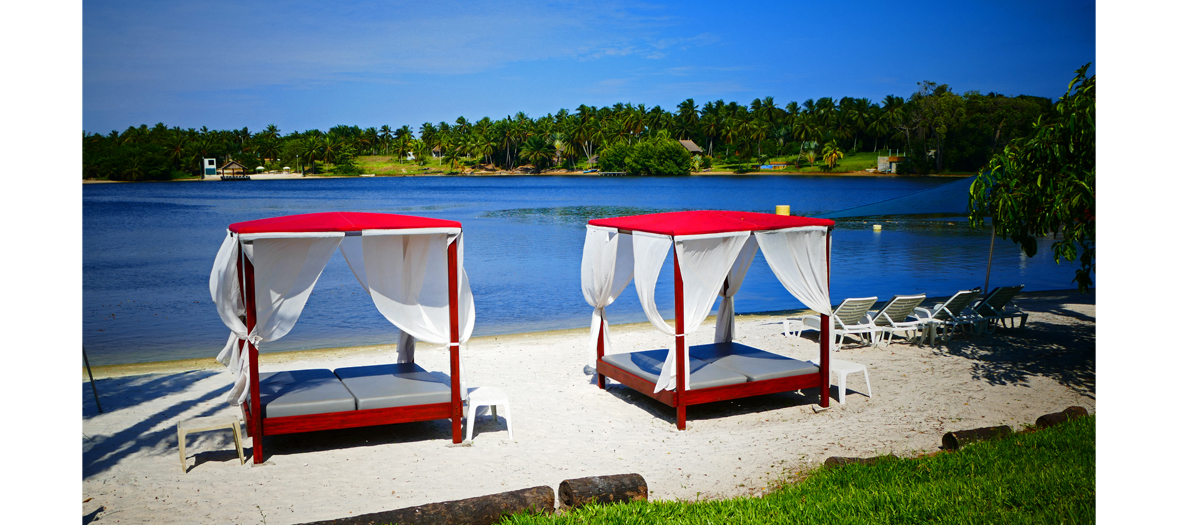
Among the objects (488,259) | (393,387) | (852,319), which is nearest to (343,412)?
(393,387)

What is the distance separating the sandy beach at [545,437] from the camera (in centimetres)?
471

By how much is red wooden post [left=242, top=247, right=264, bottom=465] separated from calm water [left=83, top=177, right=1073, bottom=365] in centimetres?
744

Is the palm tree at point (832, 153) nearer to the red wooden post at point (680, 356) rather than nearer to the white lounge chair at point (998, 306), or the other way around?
the white lounge chair at point (998, 306)

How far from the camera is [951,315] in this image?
9.24 meters

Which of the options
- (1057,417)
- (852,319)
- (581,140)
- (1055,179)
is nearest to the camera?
(1057,417)

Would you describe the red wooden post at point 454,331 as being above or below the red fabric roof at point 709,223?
below

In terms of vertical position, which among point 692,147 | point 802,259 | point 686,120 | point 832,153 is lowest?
point 802,259

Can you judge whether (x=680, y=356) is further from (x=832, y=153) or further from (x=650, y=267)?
(x=832, y=153)

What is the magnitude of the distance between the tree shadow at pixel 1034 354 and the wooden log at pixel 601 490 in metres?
5.01

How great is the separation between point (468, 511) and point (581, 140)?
9267cm

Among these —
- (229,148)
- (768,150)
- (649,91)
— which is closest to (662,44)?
(649,91)

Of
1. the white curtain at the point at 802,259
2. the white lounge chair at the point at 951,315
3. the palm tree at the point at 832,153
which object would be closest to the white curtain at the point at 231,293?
the white curtain at the point at 802,259

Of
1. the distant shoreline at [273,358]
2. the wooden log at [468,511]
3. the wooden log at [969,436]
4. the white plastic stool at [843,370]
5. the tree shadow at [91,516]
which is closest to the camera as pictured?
the wooden log at [468,511]

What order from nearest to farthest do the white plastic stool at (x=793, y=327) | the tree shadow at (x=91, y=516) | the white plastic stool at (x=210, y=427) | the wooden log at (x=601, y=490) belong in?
the wooden log at (x=601, y=490), the tree shadow at (x=91, y=516), the white plastic stool at (x=210, y=427), the white plastic stool at (x=793, y=327)
